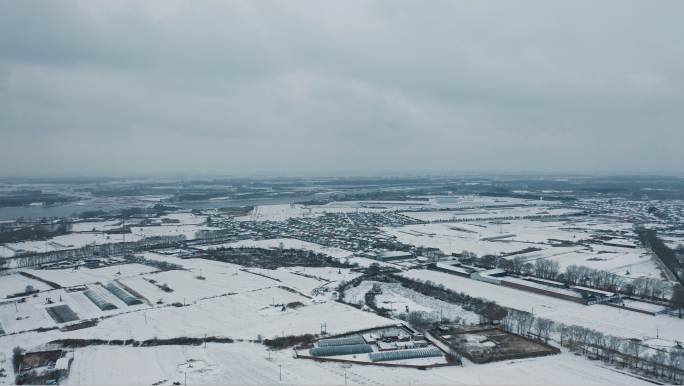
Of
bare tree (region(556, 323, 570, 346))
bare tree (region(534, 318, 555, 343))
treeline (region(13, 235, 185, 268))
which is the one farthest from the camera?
treeline (region(13, 235, 185, 268))

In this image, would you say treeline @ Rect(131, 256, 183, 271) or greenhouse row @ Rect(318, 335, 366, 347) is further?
treeline @ Rect(131, 256, 183, 271)

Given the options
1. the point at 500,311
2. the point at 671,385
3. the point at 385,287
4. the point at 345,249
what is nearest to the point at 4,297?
the point at 385,287

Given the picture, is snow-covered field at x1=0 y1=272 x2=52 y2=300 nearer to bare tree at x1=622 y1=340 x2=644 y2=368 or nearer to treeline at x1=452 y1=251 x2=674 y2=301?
treeline at x1=452 y1=251 x2=674 y2=301

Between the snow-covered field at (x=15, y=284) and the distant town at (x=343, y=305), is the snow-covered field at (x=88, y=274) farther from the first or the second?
the snow-covered field at (x=15, y=284)

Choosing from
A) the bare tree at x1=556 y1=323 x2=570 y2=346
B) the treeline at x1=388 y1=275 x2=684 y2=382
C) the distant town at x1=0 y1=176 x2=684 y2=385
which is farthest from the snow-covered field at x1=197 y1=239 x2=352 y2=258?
the bare tree at x1=556 y1=323 x2=570 y2=346

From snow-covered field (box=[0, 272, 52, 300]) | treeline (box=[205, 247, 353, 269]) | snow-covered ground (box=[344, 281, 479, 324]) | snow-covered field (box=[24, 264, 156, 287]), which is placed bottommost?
snow-covered field (box=[0, 272, 52, 300])

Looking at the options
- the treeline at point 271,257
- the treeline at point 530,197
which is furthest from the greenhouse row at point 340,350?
the treeline at point 530,197

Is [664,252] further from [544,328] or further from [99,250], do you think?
[99,250]

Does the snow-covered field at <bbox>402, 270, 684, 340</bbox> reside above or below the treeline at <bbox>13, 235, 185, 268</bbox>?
above
